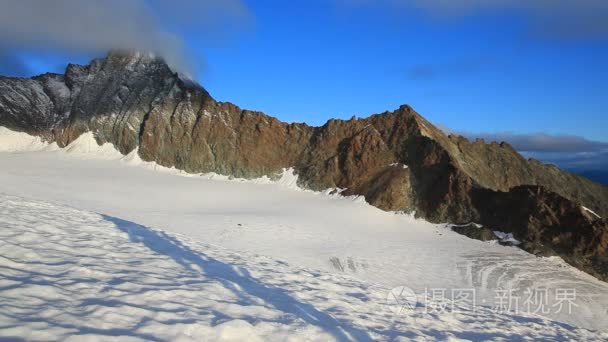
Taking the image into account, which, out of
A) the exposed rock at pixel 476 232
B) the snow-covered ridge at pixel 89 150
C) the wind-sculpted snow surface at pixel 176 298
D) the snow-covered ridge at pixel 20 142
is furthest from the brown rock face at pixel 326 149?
the wind-sculpted snow surface at pixel 176 298

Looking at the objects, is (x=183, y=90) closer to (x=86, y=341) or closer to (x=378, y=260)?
(x=378, y=260)

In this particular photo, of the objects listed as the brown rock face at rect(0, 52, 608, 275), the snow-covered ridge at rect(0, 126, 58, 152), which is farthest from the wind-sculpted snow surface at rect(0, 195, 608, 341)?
the snow-covered ridge at rect(0, 126, 58, 152)

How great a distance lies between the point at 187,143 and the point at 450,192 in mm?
27641

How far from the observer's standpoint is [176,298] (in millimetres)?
6922

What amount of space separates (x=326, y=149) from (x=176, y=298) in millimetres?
35856

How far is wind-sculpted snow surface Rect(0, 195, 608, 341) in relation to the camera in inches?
219

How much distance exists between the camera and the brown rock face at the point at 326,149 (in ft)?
89.1

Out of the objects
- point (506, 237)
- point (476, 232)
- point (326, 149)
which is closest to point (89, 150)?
point (326, 149)

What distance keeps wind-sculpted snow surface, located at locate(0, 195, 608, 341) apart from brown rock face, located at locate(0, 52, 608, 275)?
18.7 m

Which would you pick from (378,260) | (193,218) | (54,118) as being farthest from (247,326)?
(54,118)

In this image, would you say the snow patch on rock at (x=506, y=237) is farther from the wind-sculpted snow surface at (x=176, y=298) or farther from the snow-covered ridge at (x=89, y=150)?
the snow-covered ridge at (x=89, y=150)

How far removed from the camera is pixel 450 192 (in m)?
31.1

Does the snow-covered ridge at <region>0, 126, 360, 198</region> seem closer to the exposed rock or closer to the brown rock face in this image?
the brown rock face

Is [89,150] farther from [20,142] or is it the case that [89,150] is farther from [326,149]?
[326,149]
